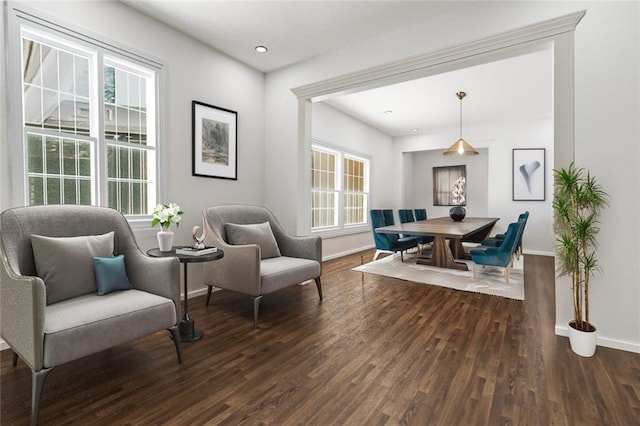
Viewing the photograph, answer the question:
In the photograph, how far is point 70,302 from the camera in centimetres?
192

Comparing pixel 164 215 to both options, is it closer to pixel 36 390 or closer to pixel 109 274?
pixel 109 274

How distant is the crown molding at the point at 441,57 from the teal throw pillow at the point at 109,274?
2.81 meters

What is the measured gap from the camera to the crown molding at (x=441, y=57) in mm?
2467

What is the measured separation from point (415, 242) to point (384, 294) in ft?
7.64

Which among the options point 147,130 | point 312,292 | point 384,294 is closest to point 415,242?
point 384,294

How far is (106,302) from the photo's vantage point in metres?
1.93

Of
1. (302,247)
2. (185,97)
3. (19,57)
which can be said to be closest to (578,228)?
(302,247)

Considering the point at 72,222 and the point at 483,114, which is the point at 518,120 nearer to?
the point at 483,114

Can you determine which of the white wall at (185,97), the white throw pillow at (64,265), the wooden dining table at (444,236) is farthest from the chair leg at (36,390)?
the wooden dining table at (444,236)

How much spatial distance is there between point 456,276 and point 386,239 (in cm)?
118

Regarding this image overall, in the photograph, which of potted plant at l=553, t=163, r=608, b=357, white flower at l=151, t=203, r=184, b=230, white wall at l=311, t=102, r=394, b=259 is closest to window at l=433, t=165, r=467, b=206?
white wall at l=311, t=102, r=394, b=259

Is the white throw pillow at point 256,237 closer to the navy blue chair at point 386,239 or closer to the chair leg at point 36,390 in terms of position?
the chair leg at point 36,390

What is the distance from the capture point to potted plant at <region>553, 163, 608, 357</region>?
2.24 m

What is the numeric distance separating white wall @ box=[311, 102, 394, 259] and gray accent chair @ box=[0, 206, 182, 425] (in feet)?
12.0
